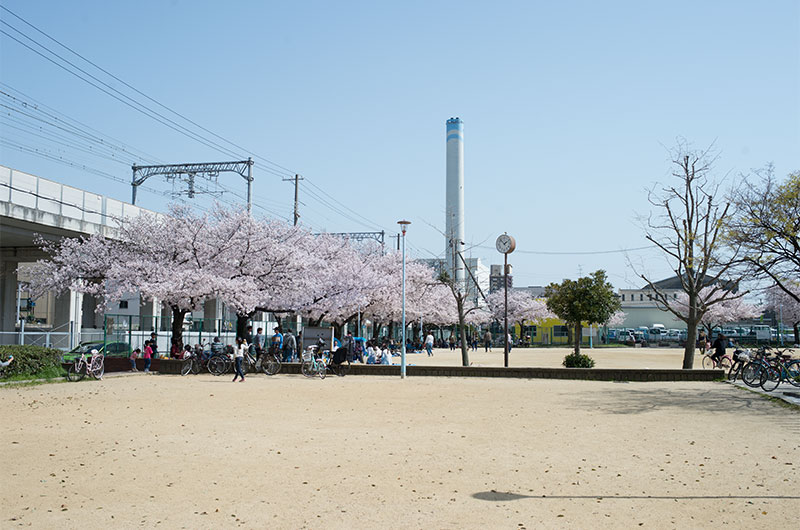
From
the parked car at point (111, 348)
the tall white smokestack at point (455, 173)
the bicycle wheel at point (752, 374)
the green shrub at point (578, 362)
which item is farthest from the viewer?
the tall white smokestack at point (455, 173)

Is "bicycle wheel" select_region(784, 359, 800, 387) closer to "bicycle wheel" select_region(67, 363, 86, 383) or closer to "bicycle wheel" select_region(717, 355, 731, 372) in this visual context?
"bicycle wheel" select_region(717, 355, 731, 372)

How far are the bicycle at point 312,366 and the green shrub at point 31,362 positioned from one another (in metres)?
7.66

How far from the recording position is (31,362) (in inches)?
787

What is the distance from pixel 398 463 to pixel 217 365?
16507 mm

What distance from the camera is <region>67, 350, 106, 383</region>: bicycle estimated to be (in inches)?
810

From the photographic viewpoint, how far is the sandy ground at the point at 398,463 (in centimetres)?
627

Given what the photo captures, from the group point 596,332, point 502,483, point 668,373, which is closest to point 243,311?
point 668,373

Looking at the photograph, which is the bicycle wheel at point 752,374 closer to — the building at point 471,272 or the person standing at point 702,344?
the building at point 471,272

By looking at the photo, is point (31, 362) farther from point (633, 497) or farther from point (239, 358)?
point (633, 497)

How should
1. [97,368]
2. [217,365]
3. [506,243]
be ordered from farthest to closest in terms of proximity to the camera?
1. [506,243]
2. [217,365]
3. [97,368]

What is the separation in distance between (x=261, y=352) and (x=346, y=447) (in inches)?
630

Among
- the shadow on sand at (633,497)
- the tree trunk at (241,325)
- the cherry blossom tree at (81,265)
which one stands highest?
the cherry blossom tree at (81,265)

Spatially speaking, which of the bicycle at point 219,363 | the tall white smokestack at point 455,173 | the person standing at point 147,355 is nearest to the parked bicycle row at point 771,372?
the bicycle at point 219,363

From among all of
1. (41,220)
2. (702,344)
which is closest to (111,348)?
(41,220)
